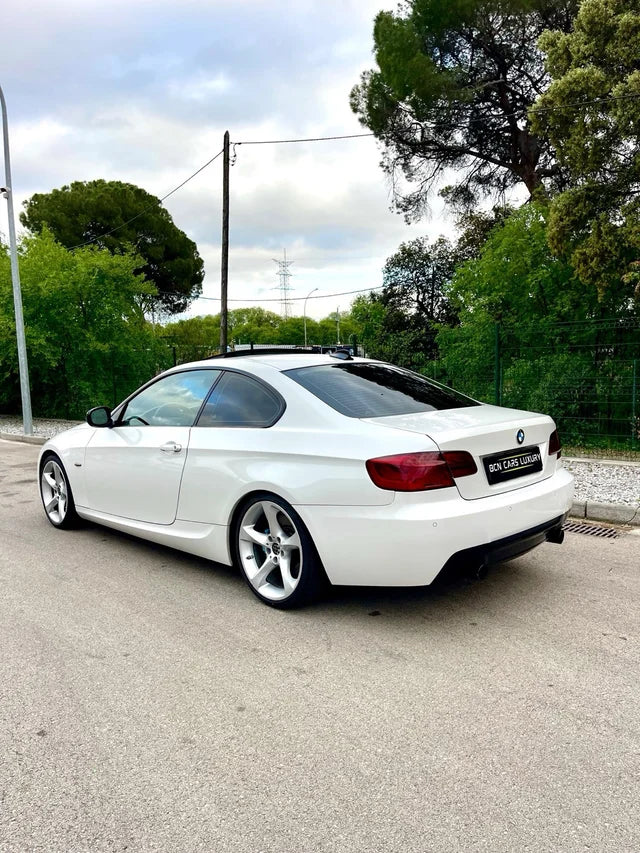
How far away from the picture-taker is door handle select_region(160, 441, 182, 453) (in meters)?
4.23

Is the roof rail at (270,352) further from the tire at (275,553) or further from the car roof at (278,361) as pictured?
the tire at (275,553)

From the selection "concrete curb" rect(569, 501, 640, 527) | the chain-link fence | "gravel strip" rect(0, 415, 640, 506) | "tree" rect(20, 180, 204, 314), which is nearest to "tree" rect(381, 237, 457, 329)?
"tree" rect(20, 180, 204, 314)

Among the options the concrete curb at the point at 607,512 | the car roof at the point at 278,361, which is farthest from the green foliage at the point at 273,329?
the car roof at the point at 278,361

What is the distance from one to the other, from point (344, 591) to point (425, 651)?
89 cm

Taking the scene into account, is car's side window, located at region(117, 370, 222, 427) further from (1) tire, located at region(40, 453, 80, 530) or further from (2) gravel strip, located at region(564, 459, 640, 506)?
(2) gravel strip, located at region(564, 459, 640, 506)

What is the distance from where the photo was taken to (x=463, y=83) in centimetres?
1712

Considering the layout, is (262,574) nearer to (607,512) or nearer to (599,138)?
(607,512)

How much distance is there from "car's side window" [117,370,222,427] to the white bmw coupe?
0.01 m

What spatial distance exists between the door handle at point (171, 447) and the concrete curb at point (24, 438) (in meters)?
9.98

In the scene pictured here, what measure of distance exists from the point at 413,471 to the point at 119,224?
120 ft

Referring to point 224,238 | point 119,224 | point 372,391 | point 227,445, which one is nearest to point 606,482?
point 372,391

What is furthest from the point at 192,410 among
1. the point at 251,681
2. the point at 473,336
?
the point at 473,336

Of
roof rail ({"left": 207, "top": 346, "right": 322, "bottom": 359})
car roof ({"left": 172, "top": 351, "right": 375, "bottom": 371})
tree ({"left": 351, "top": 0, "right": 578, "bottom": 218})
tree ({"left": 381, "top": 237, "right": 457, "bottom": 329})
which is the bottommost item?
car roof ({"left": 172, "top": 351, "right": 375, "bottom": 371})

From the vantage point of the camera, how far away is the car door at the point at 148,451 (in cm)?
431
